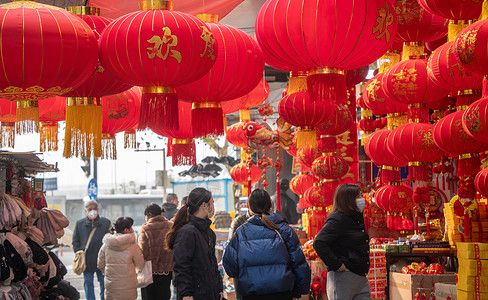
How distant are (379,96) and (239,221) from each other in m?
1.84

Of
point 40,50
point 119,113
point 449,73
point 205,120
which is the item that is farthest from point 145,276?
point 40,50

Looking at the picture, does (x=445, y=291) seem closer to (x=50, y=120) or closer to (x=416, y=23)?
(x=416, y=23)

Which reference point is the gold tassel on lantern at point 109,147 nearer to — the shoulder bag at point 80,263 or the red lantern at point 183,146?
the red lantern at point 183,146

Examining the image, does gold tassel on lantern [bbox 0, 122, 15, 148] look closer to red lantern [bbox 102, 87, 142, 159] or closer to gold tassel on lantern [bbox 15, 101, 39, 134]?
red lantern [bbox 102, 87, 142, 159]

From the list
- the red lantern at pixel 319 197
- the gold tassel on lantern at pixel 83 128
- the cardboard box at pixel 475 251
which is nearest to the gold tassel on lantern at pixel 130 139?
the gold tassel on lantern at pixel 83 128

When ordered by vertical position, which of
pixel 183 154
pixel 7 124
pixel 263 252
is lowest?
pixel 263 252

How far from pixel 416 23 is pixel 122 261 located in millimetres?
3732

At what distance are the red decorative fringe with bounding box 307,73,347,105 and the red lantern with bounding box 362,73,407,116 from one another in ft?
6.73

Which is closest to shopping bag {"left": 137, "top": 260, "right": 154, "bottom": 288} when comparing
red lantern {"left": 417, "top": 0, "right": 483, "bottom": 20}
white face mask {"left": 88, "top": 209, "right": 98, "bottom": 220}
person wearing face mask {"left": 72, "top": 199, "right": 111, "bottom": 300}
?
person wearing face mask {"left": 72, "top": 199, "right": 111, "bottom": 300}

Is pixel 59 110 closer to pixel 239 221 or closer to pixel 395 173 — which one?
pixel 239 221

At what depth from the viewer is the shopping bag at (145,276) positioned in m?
6.82

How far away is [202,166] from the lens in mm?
16531

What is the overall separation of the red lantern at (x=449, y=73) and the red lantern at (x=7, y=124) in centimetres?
282

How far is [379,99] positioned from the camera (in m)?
5.98
